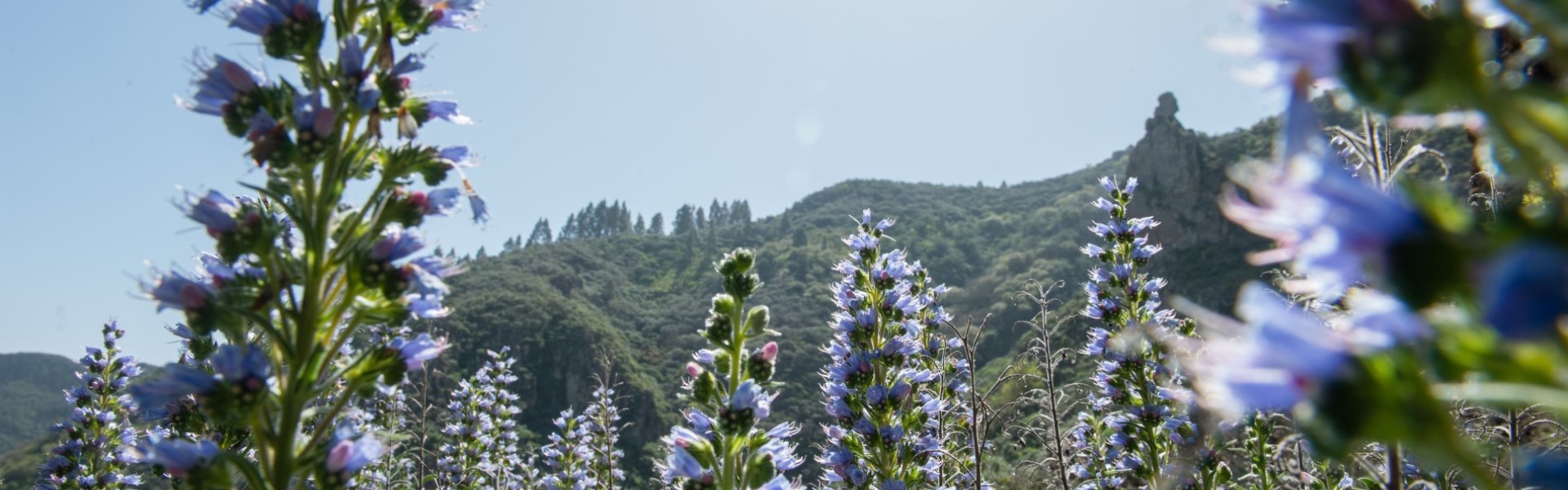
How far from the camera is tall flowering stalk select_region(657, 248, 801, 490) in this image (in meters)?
4.05

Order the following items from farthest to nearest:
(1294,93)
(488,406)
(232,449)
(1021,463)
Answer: (488,406) → (1021,463) → (232,449) → (1294,93)

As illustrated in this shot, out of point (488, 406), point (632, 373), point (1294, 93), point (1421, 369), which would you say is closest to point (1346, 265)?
point (1421, 369)

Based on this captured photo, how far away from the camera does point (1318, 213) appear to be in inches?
48.2

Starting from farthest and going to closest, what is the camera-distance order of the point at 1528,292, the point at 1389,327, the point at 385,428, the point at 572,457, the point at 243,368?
Answer: the point at 572,457, the point at 385,428, the point at 243,368, the point at 1389,327, the point at 1528,292

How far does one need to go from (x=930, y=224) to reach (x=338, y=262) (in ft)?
446

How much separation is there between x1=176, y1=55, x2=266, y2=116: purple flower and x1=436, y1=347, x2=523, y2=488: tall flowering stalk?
936 cm

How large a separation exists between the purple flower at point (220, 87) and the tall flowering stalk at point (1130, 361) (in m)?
6.34

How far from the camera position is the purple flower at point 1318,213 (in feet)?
3.84

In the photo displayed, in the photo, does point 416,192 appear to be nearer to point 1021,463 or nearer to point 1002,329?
point 1021,463

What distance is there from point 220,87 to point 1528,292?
13.1 feet

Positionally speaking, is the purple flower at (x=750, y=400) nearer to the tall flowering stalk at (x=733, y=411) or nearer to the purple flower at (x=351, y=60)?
the tall flowering stalk at (x=733, y=411)

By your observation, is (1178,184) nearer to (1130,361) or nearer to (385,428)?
(1130,361)

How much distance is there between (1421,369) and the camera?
1192 mm

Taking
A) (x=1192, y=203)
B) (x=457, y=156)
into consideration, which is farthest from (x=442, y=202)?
(x=1192, y=203)
